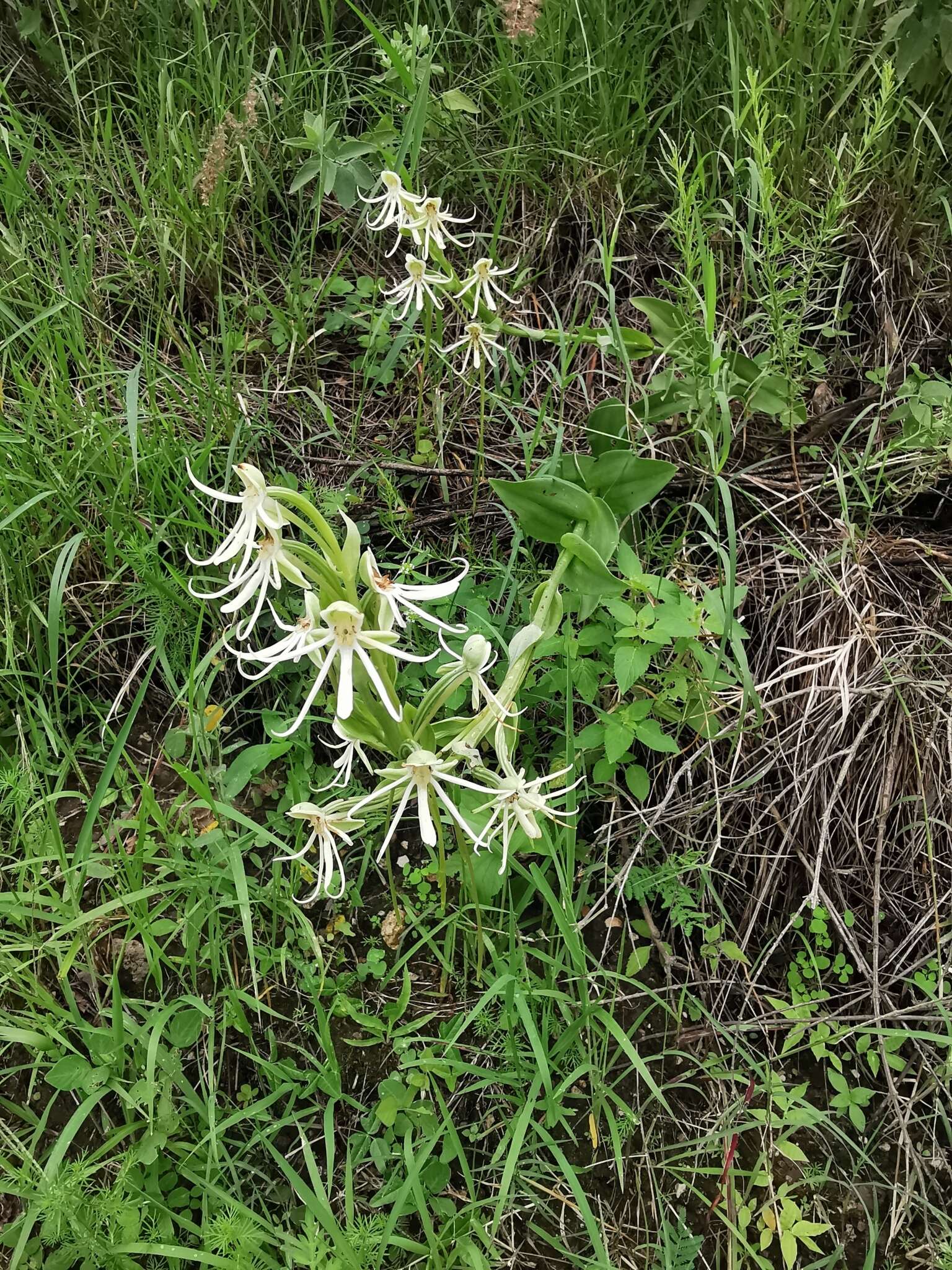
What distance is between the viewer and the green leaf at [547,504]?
141cm

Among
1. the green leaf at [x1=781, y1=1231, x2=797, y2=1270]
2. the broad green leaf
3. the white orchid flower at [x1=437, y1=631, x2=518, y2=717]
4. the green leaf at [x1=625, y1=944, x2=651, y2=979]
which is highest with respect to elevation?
the white orchid flower at [x1=437, y1=631, x2=518, y2=717]

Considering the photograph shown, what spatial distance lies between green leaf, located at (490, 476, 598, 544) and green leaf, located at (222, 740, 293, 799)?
0.52 meters

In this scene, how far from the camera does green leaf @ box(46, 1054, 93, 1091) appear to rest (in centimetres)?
125

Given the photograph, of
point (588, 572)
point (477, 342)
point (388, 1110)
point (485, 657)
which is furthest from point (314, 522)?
point (388, 1110)

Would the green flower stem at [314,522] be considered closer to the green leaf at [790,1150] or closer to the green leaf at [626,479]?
the green leaf at [626,479]

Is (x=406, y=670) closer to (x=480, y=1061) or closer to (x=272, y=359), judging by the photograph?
(x=480, y=1061)

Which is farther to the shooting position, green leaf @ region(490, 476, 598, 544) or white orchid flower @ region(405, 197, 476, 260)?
white orchid flower @ region(405, 197, 476, 260)

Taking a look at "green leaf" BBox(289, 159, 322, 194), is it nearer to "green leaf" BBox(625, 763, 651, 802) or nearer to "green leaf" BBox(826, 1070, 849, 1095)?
"green leaf" BBox(625, 763, 651, 802)

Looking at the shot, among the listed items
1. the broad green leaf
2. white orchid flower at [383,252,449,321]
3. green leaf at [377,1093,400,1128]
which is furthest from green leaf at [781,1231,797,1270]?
white orchid flower at [383,252,449,321]

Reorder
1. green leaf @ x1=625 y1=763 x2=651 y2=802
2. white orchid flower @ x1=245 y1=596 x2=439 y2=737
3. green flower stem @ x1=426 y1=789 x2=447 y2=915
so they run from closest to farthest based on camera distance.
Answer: white orchid flower @ x1=245 y1=596 x2=439 y2=737 < green flower stem @ x1=426 y1=789 x2=447 y2=915 < green leaf @ x1=625 y1=763 x2=651 y2=802

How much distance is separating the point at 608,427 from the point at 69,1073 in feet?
4.25

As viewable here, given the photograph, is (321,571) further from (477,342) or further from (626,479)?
(477,342)

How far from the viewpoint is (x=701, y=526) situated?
1686mm

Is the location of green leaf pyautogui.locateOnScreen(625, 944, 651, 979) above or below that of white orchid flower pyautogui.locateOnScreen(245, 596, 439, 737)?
below
